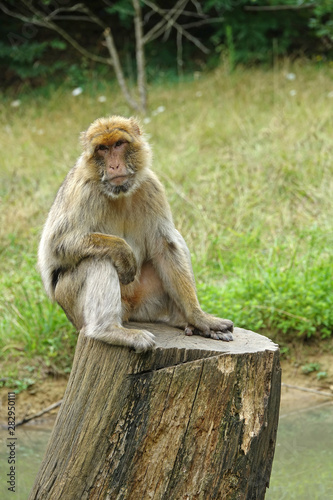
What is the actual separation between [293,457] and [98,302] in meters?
2.51

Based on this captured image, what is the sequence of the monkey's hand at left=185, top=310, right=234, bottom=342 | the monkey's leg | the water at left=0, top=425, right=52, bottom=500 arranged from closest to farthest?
the monkey's leg
the monkey's hand at left=185, top=310, right=234, bottom=342
the water at left=0, top=425, right=52, bottom=500

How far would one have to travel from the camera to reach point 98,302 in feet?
12.4

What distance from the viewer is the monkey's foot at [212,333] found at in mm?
3884

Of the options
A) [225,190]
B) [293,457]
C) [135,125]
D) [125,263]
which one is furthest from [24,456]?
[225,190]

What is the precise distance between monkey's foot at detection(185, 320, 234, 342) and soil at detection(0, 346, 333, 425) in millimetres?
2263

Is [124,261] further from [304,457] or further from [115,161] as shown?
[304,457]

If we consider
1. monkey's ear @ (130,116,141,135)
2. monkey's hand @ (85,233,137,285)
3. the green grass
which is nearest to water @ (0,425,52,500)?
the green grass

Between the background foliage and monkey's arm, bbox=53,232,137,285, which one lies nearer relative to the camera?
monkey's arm, bbox=53,232,137,285

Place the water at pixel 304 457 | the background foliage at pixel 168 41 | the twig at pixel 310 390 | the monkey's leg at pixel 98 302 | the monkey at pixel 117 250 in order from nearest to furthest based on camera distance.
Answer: the monkey's leg at pixel 98 302, the monkey at pixel 117 250, the water at pixel 304 457, the twig at pixel 310 390, the background foliage at pixel 168 41

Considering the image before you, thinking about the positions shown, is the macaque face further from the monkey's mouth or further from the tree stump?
the tree stump

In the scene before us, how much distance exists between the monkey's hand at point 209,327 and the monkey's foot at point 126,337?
0.47m

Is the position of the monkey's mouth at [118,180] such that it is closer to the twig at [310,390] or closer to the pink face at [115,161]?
the pink face at [115,161]

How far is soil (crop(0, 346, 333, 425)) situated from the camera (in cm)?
Answer: 604

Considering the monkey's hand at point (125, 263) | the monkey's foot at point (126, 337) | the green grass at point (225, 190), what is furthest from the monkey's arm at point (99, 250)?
the green grass at point (225, 190)
